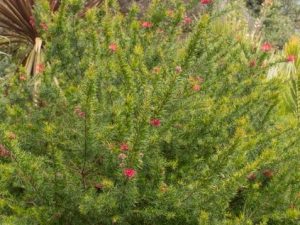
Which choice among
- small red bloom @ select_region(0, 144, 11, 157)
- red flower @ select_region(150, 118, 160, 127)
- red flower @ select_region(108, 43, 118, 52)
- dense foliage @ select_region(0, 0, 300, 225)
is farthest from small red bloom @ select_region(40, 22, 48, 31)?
red flower @ select_region(150, 118, 160, 127)

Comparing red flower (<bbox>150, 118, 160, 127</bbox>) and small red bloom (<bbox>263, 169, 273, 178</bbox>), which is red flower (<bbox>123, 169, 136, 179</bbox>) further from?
small red bloom (<bbox>263, 169, 273, 178</bbox>)

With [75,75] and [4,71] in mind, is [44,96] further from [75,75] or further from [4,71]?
[4,71]

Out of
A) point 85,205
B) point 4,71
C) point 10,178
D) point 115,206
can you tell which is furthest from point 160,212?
point 4,71

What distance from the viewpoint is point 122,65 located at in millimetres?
2213

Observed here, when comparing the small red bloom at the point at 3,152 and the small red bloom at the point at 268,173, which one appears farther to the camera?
the small red bloom at the point at 268,173

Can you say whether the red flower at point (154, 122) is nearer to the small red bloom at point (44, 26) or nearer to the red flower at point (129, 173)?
the red flower at point (129, 173)

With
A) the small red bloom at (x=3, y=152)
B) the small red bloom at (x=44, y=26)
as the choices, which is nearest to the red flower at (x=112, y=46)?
the small red bloom at (x=44, y=26)

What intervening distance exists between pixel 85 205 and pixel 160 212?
31cm

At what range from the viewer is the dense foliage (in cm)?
186

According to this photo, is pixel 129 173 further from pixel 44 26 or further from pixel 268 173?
pixel 44 26

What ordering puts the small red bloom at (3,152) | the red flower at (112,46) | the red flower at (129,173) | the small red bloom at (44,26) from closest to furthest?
the red flower at (129,173), the small red bloom at (3,152), the red flower at (112,46), the small red bloom at (44,26)

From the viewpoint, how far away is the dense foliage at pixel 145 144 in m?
1.86

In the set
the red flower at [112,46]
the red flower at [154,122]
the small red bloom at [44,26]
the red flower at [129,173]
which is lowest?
the red flower at [129,173]

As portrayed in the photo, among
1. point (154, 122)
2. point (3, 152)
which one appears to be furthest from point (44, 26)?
point (154, 122)
